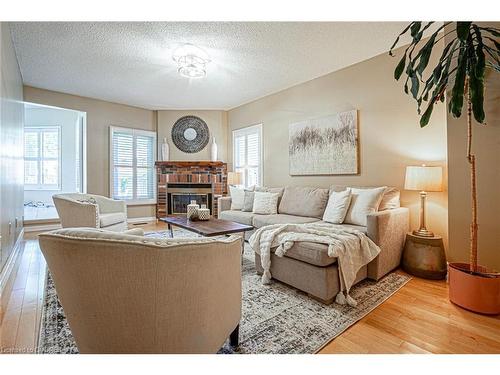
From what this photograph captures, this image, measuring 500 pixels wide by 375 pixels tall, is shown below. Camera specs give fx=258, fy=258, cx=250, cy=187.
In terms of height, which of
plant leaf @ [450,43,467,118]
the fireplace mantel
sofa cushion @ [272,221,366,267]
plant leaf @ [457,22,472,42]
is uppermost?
plant leaf @ [457,22,472,42]

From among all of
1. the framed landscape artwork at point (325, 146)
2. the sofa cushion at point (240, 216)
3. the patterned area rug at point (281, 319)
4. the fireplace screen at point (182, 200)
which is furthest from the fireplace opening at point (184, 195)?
the patterned area rug at point (281, 319)

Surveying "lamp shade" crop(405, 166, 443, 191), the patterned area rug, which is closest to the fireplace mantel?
the patterned area rug

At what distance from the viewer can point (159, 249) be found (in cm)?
99

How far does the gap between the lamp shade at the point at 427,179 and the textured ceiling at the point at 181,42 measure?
Answer: 59.9 inches

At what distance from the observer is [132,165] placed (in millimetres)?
5781

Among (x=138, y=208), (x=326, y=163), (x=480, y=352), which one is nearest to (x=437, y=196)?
(x=326, y=163)

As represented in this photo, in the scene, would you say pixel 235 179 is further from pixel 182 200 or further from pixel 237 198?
pixel 182 200

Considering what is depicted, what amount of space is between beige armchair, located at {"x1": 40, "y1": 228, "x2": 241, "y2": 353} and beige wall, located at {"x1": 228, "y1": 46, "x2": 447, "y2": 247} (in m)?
2.75

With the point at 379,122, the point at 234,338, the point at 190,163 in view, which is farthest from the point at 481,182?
the point at 190,163

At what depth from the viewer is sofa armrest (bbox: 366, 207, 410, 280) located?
2.43 metres

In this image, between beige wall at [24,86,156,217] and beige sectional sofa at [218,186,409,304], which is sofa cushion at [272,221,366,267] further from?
beige wall at [24,86,156,217]

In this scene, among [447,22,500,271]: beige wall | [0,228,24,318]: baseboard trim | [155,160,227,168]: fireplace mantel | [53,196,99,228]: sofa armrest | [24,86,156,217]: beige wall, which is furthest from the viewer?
[155,160,227,168]: fireplace mantel

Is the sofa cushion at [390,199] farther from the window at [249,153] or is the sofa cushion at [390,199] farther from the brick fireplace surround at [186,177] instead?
the brick fireplace surround at [186,177]

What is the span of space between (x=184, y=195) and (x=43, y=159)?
14.1 feet
